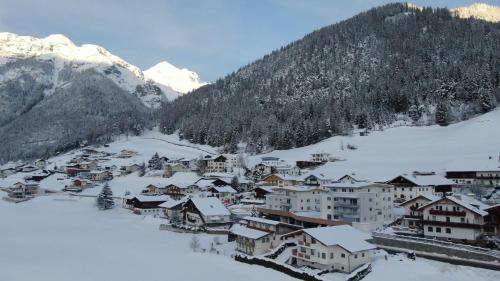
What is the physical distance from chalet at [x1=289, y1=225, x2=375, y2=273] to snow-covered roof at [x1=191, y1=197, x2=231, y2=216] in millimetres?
17685

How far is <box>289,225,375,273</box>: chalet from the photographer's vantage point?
3284cm

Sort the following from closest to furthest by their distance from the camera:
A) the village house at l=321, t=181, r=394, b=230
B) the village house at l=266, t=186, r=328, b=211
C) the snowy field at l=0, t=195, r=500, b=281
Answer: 1. the snowy field at l=0, t=195, r=500, b=281
2. the village house at l=321, t=181, r=394, b=230
3. the village house at l=266, t=186, r=328, b=211

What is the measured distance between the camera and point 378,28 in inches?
7515

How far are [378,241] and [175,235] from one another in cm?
2258

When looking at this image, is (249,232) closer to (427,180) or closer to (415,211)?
(415,211)

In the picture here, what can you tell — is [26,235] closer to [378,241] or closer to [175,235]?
[175,235]

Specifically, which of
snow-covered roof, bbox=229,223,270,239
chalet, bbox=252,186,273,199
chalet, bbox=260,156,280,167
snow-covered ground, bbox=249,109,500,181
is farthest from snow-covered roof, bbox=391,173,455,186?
chalet, bbox=260,156,280,167

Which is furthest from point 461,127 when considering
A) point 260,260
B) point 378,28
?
point 378,28

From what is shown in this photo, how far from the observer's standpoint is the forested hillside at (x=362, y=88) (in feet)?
368

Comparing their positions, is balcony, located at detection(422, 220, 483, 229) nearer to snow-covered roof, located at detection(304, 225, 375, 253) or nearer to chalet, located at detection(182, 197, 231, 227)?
snow-covered roof, located at detection(304, 225, 375, 253)

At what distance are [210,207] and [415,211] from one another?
937 inches

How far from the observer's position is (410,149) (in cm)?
8681

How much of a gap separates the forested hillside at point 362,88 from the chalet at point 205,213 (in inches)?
2370

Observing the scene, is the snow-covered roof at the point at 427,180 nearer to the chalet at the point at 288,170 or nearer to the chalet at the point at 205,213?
the chalet at the point at 205,213
